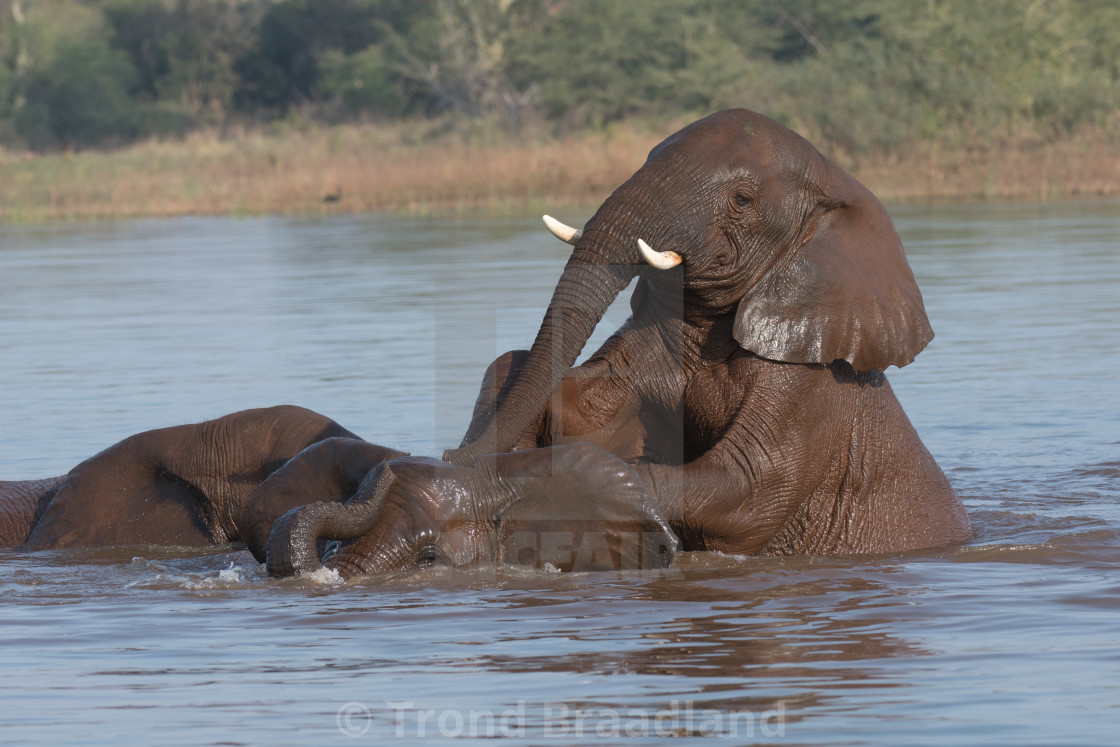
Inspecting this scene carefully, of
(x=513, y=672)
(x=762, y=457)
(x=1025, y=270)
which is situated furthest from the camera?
(x=1025, y=270)

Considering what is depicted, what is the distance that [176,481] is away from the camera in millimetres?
6227

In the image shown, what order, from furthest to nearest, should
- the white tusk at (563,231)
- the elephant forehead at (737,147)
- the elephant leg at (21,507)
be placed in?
the elephant leg at (21,507) → the white tusk at (563,231) → the elephant forehead at (737,147)

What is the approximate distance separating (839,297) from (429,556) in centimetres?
158

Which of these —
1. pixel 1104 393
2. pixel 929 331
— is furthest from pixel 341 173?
pixel 929 331

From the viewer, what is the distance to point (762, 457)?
5602 millimetres

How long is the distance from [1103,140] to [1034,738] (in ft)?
83.9

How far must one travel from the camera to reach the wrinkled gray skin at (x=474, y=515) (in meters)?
5.33

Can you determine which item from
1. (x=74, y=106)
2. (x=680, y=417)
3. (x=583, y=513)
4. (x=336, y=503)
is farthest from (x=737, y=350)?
(x=74, y=106)

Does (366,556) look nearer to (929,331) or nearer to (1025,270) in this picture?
(929,331)

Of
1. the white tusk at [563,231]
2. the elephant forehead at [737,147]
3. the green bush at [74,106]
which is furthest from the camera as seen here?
the green bush at [74,106]

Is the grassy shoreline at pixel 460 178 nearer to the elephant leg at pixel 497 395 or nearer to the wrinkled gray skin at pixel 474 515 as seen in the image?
the elephant leg at pixel 497 395

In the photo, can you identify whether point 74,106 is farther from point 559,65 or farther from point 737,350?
point 737,350

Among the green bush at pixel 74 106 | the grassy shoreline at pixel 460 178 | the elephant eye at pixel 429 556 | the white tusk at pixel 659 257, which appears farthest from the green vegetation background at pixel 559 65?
the elephant eye at pixel 429 556

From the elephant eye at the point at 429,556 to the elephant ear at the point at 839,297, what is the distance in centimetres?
118
